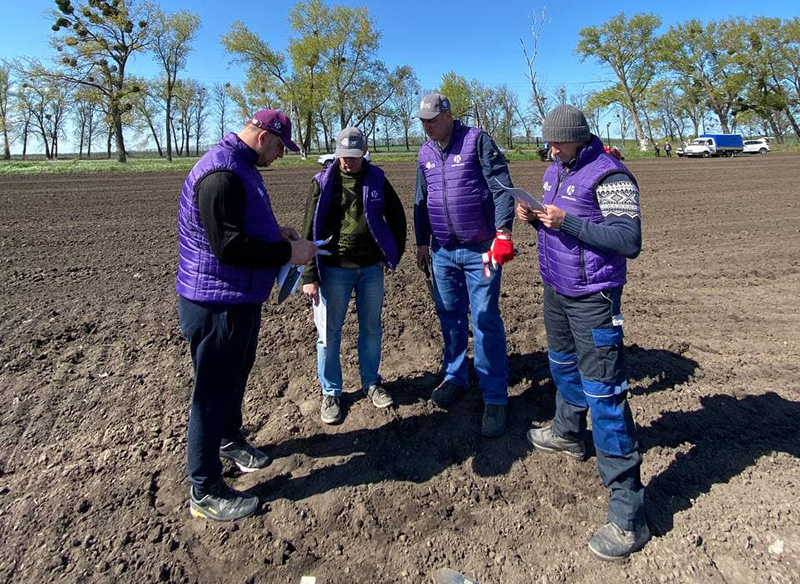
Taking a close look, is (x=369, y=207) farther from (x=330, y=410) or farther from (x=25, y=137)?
(x=25, y=137)

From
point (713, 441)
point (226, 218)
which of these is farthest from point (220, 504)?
point (713, 441)

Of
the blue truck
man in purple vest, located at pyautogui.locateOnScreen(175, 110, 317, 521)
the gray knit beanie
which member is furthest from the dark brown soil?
the blue truck

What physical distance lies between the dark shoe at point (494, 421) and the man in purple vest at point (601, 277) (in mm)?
875

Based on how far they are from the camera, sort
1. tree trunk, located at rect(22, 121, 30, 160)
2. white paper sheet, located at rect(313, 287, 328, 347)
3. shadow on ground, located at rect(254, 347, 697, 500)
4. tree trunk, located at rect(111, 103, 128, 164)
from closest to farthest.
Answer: shadow on ground, located at rect(254, 347, 697, 500)
white paper sheet, located at rect(313, 287, 328, 347)
tree trunk, located at rect(111, 103, 128, 164)
tree trunk, located at rect(22, 121, 30, 160)

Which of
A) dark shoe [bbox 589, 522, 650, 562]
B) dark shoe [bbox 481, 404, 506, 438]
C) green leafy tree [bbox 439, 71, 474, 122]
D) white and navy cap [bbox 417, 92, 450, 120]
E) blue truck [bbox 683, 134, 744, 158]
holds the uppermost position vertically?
green leafy tree [bbox 439, 71, 474, 122]

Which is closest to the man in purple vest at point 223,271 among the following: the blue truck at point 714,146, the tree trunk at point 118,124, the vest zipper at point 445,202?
the vest zipper at point 445,202

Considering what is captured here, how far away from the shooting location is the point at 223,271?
249 centimetres

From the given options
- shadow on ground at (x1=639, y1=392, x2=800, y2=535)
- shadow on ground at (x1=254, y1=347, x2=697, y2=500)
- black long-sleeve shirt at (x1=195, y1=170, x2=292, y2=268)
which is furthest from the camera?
shadow on ground at (x1=254, y1=347, x2=697, y2=500)

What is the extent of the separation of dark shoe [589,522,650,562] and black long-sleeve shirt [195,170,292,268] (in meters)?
2.14

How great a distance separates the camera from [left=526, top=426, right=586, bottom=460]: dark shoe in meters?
3.15

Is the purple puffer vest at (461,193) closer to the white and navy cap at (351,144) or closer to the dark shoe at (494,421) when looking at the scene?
the white and navy cap at (351,144)

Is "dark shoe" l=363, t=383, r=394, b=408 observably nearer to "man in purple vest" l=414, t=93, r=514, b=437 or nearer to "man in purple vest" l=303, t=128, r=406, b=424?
"man in purple vest" l=303, t=128, r=406, b=424

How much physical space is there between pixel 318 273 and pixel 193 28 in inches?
1993

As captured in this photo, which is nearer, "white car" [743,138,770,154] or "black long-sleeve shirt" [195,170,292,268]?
"black long-sleeve shirt" [195,170,292,268]
